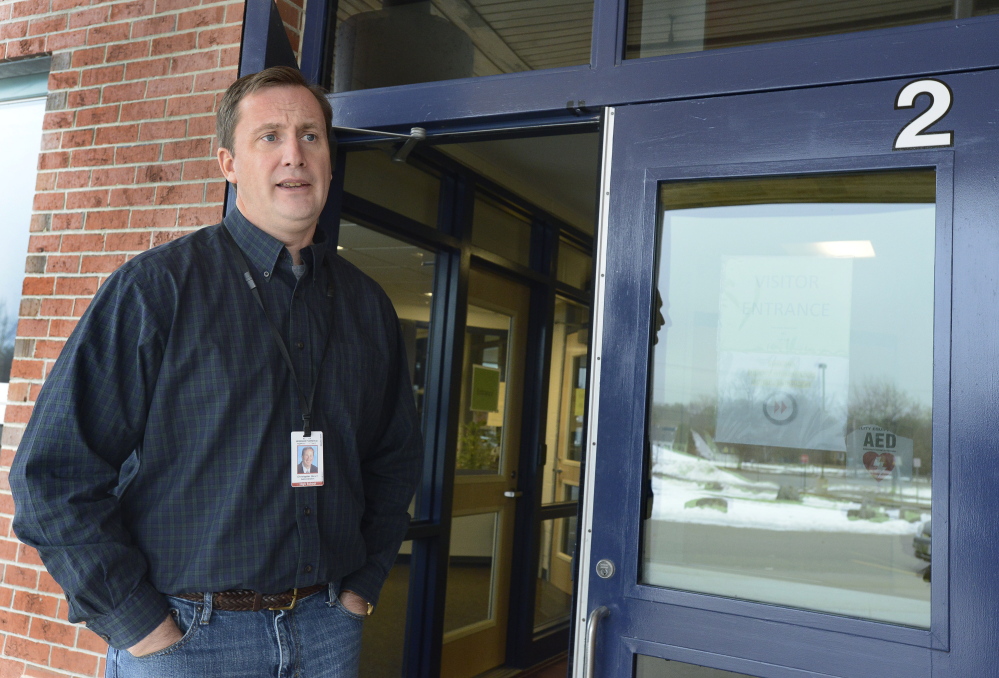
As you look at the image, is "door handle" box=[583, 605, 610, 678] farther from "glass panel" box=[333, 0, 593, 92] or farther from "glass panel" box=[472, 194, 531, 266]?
"glass panel" box=[472, 194, 531, 266]

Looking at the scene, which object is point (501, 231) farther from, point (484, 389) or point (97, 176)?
point (97, 176)

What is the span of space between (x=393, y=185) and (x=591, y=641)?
8.42 feet

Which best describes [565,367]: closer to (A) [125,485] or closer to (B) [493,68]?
(B) [493,68]

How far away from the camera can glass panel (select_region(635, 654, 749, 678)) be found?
1937 millimetres

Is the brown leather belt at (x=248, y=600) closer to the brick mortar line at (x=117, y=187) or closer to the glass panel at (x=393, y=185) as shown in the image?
the brick mortar line at (x=117, y=187)

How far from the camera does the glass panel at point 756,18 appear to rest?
200 centimetres

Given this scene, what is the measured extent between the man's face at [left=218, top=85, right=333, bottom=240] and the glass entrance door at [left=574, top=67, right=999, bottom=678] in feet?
2.50

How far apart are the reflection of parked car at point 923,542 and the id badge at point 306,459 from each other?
4.30 feet

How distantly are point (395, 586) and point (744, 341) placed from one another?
3314mm

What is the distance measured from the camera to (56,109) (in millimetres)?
3131

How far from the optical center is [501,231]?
5.09m

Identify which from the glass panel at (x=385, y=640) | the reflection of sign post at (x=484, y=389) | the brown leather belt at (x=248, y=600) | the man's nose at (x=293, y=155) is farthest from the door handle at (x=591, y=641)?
the reflection of sign post at (x=484, y=389)

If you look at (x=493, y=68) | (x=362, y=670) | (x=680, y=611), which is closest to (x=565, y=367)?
(x=362, y=670)

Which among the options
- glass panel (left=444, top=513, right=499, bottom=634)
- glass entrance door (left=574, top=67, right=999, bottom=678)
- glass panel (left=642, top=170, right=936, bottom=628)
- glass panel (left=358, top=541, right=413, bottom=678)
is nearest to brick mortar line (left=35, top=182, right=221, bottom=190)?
glass entrance door (left=574, top=67, right=999, bottom=678)
